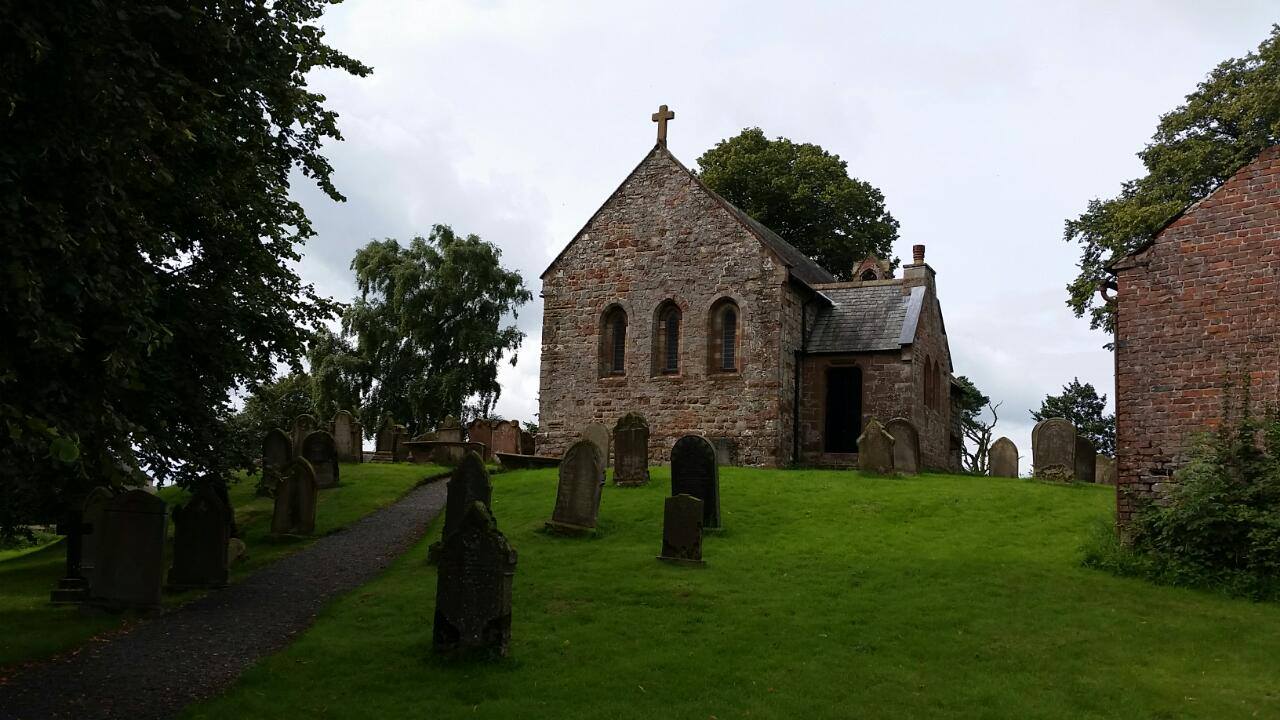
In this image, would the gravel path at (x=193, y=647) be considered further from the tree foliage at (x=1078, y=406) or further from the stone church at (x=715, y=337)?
the tree foliage at (x=1078, y=406)

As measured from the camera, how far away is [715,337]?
29.7 m

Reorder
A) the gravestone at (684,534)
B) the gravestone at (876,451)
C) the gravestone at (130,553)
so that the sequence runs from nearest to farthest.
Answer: the gravestone at (130,553), the gravestone at (684,534), the gravestone at (876,451)

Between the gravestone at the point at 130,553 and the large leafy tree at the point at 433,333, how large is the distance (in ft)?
97.0

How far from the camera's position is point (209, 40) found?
11.1 metres

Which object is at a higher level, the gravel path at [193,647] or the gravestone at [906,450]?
the gravestone at [906,450]

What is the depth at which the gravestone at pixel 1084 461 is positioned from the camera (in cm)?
2390

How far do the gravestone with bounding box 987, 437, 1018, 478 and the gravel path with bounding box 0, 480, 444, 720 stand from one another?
50.2 ft

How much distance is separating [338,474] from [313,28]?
39.6 ft

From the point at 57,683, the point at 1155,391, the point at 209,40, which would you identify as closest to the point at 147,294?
the point at 209,40

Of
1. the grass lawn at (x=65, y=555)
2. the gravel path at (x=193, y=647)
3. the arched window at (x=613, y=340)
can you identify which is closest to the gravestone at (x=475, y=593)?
the gravel path at (x=193, y=647)

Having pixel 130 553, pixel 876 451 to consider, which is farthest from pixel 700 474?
pixel 130 553

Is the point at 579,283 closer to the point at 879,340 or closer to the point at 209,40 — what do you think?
the point at 879,340

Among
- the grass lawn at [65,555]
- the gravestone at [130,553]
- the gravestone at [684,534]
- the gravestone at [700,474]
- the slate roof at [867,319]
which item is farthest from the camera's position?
the slate roof at [867,319]

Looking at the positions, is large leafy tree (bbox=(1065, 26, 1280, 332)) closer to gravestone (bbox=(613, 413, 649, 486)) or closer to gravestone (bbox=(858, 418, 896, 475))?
gravestone (bbox=(858, 418, 896, 475))
